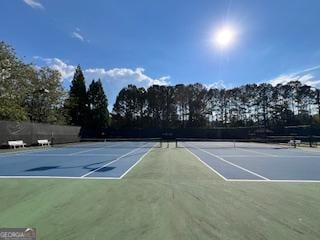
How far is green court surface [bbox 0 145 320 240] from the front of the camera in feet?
17.4

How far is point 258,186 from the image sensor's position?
31.4 ft

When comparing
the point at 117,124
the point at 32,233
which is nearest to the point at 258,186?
the point at 32,233

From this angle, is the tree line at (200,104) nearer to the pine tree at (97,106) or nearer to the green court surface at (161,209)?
the pine tree at (97,106)

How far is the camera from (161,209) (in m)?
6.72

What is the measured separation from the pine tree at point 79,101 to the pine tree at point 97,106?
122 cm

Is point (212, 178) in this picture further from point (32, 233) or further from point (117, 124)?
point (117, 124)

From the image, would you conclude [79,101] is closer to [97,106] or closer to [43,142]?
[97,106]

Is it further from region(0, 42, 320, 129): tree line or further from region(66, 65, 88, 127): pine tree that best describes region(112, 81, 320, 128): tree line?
region(66, 65, 88, 127): pine tree

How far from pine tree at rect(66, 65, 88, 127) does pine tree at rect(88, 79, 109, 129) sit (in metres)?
1.22

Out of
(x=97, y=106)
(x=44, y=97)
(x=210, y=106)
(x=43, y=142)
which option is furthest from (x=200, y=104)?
(x=43, y=142)

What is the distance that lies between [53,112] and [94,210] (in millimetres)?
53275

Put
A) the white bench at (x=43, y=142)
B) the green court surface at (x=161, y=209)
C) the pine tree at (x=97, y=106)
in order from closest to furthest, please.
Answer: the green court surface at (x=161, y=209)
the white bench at (x=43, y=142)
the pine tree at (x=97, y=106)

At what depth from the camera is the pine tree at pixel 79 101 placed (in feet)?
241

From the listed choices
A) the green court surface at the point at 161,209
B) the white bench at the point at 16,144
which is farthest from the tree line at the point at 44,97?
the green court surface at the point at 161,209
